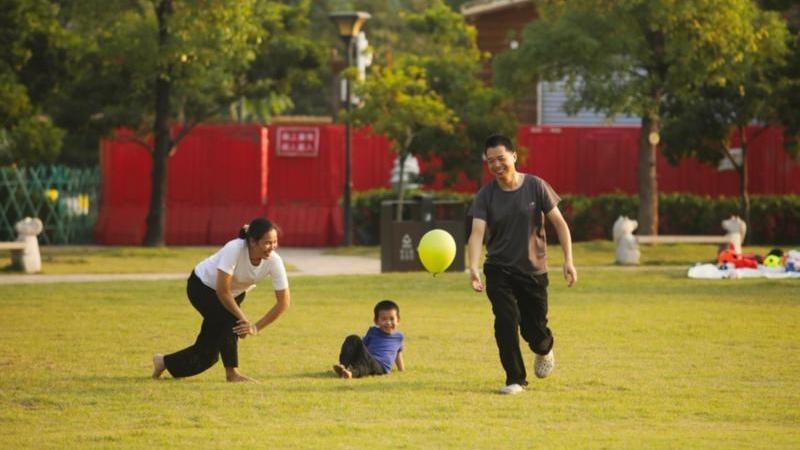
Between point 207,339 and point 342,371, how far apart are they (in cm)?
113

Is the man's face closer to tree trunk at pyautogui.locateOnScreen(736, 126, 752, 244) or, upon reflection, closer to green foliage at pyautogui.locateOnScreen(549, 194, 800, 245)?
tree trunk at pyautogui.locateOnScreen(736, 126, 752, 244)

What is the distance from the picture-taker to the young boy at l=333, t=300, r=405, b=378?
13692 mm

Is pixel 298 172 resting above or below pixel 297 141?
below

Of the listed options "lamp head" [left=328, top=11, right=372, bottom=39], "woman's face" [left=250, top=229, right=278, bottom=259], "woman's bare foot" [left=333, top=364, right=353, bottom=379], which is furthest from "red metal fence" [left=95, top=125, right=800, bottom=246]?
"woman's face" [left=250, top=229, right=278, bottom=259]

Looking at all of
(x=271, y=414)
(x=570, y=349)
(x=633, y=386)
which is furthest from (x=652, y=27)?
(x=271, y=414)

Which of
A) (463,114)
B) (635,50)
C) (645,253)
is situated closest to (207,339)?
(645,253)

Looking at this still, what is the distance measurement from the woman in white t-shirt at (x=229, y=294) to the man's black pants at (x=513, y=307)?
64.5 inches

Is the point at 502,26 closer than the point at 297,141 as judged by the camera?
No

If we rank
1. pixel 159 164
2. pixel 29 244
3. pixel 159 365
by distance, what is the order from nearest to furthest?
pixel 159 365, pixel 29 244, pixel 159 164

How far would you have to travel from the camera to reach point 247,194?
1582 inches

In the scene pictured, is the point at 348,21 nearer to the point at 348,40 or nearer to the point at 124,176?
the point at 348,40

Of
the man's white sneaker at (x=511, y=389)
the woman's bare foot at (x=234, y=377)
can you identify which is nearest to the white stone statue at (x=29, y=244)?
the woman's bare foot at (x=234, y=377)

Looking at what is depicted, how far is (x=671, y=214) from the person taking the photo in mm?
38469

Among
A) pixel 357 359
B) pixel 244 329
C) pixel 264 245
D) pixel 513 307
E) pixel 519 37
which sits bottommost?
pixel 357 359
